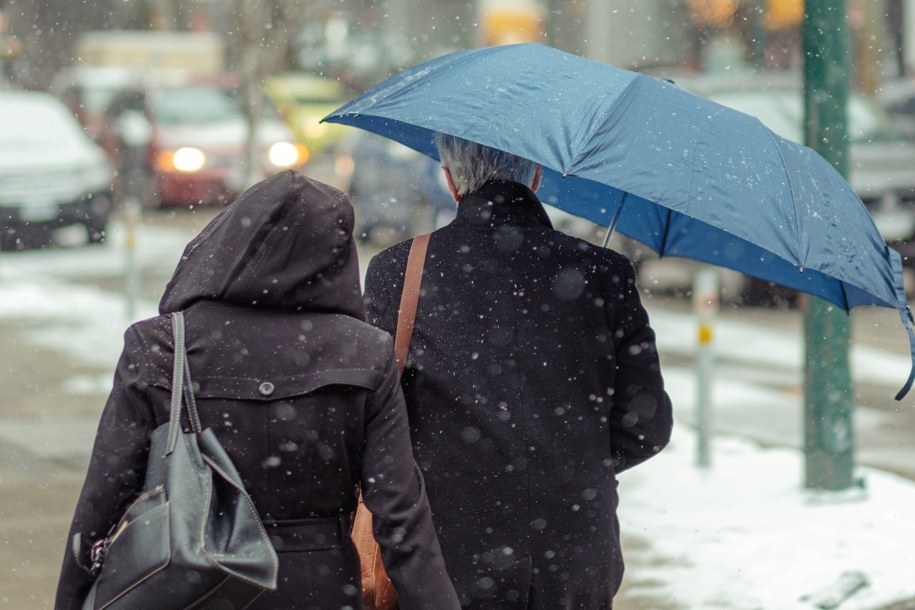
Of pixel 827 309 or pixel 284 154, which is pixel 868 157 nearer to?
pixel 827 309

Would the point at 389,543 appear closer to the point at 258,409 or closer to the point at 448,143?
the point at 258,409

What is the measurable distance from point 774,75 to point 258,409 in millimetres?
13036

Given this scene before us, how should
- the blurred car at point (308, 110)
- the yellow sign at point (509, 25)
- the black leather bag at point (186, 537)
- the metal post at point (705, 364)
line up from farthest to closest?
1. the yellow sign at point (509, 25)
2. the blurred car at point (308, 110)
3. the metal post at point (705, 364)
4. the black leather bag at point (186, 537)

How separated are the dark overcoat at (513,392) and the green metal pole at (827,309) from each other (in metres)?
3.71

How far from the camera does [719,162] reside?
3.40 metres

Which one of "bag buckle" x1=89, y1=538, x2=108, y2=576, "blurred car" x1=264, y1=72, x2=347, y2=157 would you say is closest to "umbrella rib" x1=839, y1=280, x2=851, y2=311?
"bag buckle" x1=89, y1=538, x2=108, y2=576

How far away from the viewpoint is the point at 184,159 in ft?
71.0

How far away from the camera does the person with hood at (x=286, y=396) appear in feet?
A: 9.37

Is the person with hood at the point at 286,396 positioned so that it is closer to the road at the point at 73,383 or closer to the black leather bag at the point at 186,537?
the black leather bag at the point at 186,537

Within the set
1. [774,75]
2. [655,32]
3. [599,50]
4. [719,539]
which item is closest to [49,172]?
[774,75]

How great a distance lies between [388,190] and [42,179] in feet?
13.4

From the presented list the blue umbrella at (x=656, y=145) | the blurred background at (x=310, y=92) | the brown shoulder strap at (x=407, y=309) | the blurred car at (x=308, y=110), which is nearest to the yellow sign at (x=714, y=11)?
the blurred background at (x=310, y=92)

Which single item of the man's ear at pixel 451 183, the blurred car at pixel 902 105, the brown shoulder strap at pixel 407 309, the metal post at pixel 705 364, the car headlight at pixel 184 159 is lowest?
the car headlight at pixel 184 159

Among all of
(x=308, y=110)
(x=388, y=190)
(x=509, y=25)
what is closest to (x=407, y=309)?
(x=388, y=190)
